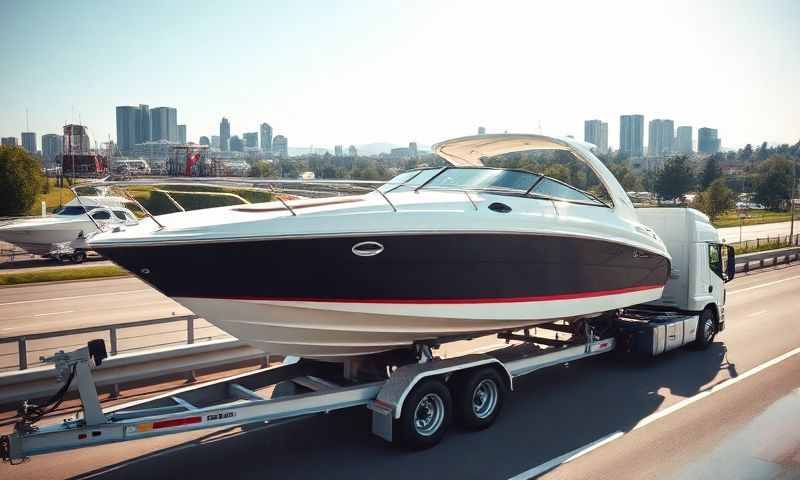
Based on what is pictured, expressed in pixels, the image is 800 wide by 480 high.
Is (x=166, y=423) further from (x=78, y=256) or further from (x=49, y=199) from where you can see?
(x=49, y=199)

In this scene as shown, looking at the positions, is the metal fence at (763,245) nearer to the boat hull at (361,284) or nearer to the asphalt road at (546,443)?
the asphalt road at (546,443)

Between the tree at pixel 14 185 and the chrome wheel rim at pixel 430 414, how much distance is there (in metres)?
36.2

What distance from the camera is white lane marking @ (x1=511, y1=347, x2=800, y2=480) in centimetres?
620

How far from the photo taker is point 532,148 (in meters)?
9.77

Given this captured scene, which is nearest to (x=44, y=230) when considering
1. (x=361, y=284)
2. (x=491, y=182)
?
(x=491, y=182)

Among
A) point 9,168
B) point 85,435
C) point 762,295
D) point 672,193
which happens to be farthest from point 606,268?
point 672,193

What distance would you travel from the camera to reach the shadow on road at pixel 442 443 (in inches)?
243

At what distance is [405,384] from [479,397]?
50.4 inches

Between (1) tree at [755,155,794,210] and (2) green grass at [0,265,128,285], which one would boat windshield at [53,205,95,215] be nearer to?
(2) green grass at [0,265,128,285]

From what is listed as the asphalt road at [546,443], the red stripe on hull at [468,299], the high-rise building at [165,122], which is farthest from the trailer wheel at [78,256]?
the high-rise building at [165,122]

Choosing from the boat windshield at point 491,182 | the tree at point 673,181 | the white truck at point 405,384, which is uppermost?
the tree at point 673,181

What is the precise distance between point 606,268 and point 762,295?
40.0ft

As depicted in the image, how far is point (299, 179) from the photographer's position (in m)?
6.59

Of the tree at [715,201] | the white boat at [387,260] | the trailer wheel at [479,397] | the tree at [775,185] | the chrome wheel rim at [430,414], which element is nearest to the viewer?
the white boat at [387,260]
